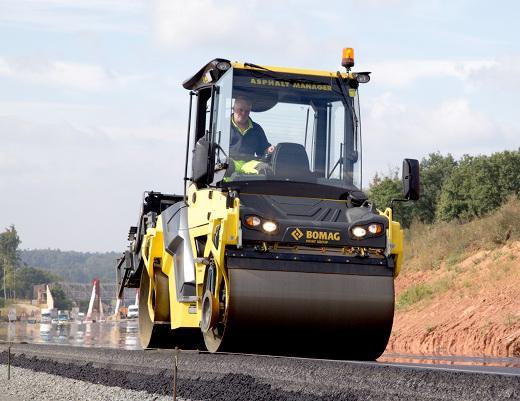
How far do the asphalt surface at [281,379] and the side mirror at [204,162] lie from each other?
1.85 m

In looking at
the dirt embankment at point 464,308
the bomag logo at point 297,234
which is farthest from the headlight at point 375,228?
the dirt embankment at point 464,308

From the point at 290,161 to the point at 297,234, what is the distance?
49.9 inches

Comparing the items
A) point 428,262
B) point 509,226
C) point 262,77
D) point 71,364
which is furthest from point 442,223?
point 262,77

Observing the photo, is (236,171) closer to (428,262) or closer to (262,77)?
(262,77)

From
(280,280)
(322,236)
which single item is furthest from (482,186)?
(280,280)

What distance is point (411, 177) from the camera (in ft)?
37.4

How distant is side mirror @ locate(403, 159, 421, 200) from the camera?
11.4 metres

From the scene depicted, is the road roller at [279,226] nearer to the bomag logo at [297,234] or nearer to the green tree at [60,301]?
the bomag logo at [297,234]

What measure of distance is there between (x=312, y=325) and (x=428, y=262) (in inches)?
863

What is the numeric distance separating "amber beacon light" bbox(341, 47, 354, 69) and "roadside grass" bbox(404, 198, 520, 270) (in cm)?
1660

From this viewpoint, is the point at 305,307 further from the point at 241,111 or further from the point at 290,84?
the point at 290,84

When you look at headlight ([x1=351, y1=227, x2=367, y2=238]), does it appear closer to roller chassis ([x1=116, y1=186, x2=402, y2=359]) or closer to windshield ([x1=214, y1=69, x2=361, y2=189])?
roller chassis ([x1=116, y1=186, x2=402, y2=359])

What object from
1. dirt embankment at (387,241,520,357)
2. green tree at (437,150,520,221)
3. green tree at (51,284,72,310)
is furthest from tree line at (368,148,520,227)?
green tree at (51,284,72,310)

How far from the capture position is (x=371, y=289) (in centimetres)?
1080
